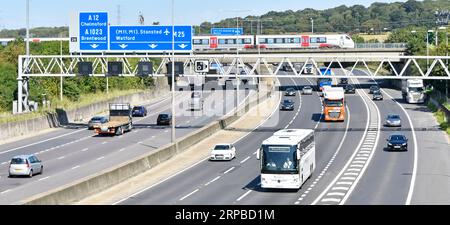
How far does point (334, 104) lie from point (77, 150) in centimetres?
2946

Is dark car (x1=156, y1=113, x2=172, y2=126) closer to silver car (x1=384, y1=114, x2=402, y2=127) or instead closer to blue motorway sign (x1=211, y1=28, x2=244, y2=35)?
silver car (x1=384, y1=114, x2=402, y2=127)

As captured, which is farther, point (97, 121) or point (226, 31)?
point (226, 31)

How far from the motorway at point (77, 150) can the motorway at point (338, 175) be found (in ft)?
19.5

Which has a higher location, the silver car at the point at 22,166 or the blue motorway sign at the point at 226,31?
the blue motorway sign at the point at 226,31

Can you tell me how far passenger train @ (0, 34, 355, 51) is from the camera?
126 metres

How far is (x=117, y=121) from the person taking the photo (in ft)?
244

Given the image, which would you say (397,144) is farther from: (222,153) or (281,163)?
(281,163)

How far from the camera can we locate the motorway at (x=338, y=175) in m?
38.2

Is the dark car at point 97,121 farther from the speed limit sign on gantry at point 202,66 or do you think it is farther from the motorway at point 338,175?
the motorway at point 338,175

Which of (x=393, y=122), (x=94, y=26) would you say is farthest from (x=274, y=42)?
(x=94, y=26)

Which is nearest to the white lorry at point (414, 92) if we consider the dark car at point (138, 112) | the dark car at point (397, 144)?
the dark car at point (138, 112)

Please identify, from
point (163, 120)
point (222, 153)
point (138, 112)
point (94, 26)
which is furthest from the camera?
point (138, 112)
